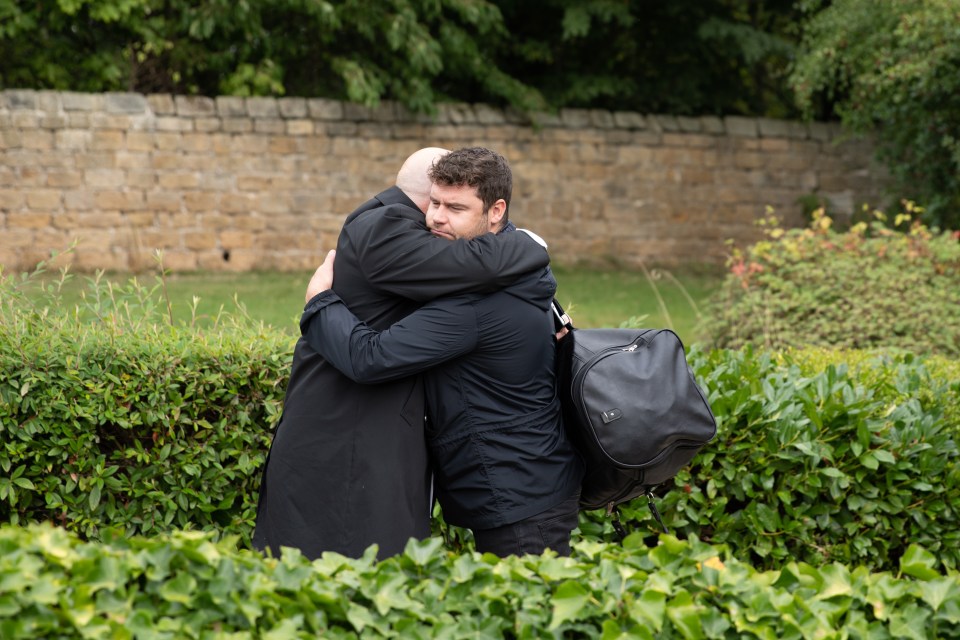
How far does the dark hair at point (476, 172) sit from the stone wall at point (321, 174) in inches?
400

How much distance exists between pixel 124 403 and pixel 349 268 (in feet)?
4.35

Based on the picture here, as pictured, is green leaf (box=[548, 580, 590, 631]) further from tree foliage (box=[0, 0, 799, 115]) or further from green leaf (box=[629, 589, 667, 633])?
tree foliage (box=[0, 0, 799, 115])

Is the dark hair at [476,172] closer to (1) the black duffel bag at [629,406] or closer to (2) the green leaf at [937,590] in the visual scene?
(1) the black duffel bag at [629,406]

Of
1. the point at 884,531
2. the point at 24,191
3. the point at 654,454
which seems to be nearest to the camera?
the point at 654,454

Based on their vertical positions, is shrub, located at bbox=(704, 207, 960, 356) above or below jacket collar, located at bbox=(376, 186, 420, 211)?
below

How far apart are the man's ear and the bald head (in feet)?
0.69

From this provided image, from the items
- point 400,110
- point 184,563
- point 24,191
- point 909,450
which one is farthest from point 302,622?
point 400,110

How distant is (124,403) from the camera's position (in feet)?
12.5

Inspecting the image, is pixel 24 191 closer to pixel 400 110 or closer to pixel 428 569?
pixel 400 110

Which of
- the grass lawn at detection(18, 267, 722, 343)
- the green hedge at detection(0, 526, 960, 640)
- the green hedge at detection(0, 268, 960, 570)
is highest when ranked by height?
the green hedge at detection(0, 526, 960, 640)

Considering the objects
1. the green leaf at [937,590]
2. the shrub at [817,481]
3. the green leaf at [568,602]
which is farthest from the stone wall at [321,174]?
the green leaf at [937,590]

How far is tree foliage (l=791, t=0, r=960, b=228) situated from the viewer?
1203 centimetres

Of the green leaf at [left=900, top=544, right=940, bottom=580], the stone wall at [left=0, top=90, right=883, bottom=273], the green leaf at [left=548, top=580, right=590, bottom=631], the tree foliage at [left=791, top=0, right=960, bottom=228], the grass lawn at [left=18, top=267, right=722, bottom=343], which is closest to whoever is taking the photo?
the green leaf at [left=548, top=580, right=590, bottom=631]

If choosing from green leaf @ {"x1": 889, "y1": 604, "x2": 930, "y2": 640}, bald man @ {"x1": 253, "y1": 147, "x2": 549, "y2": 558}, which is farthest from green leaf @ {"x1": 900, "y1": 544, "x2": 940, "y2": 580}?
bald man @ {"x1": 253, "y1": 147, "x2": 549, "y2": 558}
